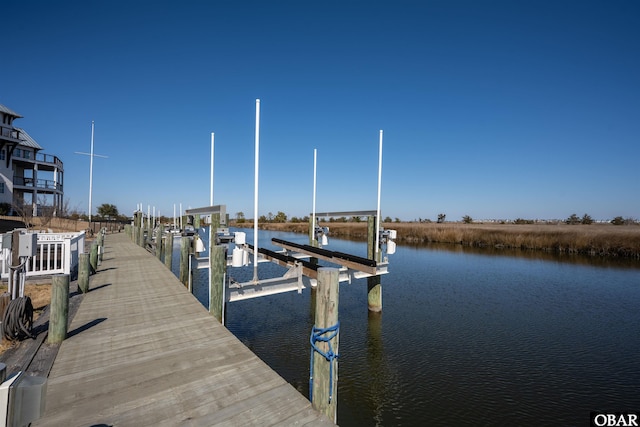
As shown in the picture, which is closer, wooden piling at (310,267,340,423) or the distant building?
wooden piling at (310,267,340,423)

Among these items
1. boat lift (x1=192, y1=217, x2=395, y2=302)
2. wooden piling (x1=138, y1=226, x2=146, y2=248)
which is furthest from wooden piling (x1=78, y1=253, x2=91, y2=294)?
wooden piling (x1=138, y1=226, x2=146, y2=248)

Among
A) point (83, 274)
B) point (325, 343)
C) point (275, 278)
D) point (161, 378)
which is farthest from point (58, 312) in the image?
point (325, 343)

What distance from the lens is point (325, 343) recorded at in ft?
13.7

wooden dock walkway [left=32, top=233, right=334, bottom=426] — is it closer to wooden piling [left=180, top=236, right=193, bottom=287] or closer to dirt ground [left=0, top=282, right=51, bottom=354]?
dirt ground [left=0, top=282, right=51, bottom=354]

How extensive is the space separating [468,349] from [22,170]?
53.4 meters

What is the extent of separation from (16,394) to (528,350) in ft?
34.4

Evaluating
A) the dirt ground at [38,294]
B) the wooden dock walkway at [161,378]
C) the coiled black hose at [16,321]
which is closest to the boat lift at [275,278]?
the wooden dock walkway at [161,378]

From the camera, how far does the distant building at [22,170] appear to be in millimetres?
34375

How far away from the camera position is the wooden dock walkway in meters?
3.62

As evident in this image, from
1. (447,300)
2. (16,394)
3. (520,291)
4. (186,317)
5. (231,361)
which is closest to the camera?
(16,394)

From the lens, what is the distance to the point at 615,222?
198 ft

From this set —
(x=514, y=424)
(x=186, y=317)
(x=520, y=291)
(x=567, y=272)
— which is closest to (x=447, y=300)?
(x=520, y=291)

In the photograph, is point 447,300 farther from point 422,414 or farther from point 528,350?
point 422,414

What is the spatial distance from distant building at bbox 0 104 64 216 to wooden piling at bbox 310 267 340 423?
39.4m
